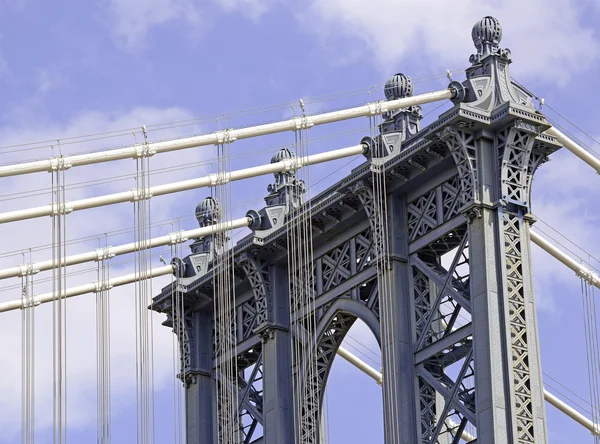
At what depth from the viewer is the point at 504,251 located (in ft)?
157

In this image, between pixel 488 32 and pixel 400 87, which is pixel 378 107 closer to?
pixel 400 87

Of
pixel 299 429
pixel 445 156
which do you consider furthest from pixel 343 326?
pixel 445 156

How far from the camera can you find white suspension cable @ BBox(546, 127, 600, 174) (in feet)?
168

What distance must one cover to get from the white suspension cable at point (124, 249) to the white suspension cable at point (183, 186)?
1.73 metres

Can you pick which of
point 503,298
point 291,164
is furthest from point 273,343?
point 503,298

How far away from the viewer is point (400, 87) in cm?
5300

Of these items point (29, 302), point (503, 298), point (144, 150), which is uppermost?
point (144, 150)

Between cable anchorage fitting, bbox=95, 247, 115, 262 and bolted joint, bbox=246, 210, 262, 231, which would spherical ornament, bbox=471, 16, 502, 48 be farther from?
cable anchorage fitting, bbox=95, 247, 115, 262

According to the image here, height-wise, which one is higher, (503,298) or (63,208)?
(63,208)

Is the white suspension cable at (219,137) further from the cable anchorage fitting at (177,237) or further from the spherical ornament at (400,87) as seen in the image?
the cable anchorage fitting at (177,237)

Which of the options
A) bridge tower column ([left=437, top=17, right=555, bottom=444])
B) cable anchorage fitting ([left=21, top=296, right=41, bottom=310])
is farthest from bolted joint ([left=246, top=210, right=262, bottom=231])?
bridge tower column ([left=437, top=17, right=555, bottom=444])

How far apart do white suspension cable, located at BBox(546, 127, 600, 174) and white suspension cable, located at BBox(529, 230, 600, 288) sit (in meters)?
3.18

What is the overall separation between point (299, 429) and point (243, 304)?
18.7 ft

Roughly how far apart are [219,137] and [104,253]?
6.36 metres
